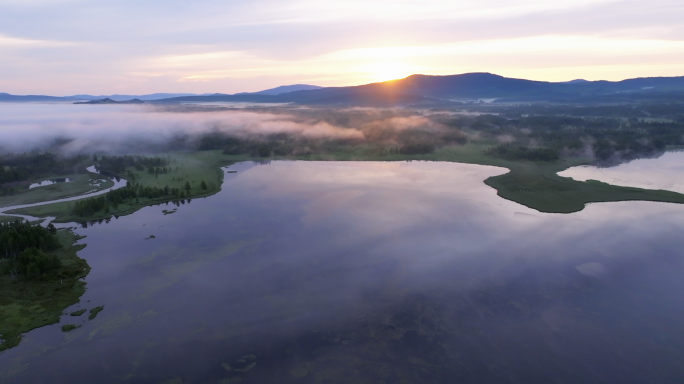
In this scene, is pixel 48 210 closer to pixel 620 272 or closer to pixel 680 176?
pixel 620 272

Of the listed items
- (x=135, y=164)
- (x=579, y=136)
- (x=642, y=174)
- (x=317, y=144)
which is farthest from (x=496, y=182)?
(x=135, y=164)

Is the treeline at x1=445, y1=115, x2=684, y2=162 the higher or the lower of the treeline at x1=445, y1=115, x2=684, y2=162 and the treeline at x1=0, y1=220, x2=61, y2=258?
the higher

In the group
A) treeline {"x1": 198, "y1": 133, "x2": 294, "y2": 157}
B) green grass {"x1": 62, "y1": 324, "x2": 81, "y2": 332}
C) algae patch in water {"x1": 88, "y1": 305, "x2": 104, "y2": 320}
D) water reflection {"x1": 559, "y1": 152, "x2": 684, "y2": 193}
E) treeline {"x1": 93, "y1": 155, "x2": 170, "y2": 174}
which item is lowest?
green grass {"x1": 62, "y1": 324, "x2": 81, "y2": 332}

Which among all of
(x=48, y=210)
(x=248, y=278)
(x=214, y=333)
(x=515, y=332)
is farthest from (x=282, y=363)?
(x=48, y=210)

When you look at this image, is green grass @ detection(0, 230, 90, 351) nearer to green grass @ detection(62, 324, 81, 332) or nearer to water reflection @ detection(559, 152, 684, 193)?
green grass @ detection(62, 324, 81, 332)

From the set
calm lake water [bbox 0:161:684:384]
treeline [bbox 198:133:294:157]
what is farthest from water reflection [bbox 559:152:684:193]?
treeline [bbox 198:133:294:157]
